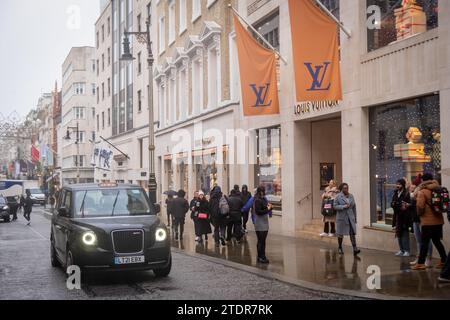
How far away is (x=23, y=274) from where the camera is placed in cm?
1262

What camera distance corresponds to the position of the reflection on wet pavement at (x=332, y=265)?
991 cm

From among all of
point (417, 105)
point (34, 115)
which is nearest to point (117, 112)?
point (417, 105)

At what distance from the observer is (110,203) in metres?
12.1

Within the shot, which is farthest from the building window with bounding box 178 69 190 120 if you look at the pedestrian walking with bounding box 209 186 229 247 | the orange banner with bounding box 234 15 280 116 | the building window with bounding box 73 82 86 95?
the building window with bounding box 73 82 86 95

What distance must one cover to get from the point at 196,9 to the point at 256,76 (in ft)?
39.8

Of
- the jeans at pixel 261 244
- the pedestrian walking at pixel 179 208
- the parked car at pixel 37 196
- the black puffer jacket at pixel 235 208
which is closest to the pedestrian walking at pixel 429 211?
the jeans at pixel 261 244

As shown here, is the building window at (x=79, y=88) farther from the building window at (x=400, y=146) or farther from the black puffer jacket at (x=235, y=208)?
the building window at (x=400, y=146)

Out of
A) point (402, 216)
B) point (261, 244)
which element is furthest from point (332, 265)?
point (402, 216)

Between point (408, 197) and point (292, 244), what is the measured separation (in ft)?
17.1

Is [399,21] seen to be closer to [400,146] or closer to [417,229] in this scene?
[400,146]

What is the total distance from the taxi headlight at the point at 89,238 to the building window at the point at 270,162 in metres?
11.6

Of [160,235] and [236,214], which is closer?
[160,235]

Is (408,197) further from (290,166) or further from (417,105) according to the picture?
(290,166)

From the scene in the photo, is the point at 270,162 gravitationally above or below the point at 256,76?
below
